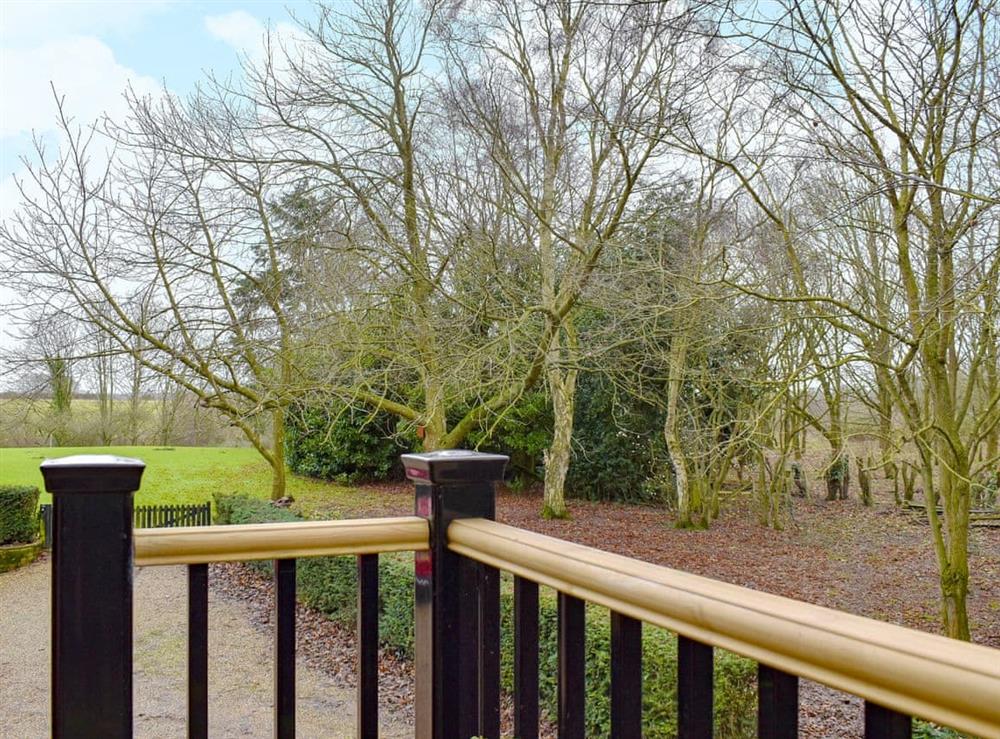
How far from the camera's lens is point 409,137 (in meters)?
7.90

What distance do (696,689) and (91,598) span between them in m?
0.92

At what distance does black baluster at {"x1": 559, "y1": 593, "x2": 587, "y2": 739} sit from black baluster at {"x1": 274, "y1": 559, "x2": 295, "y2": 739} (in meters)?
0.53

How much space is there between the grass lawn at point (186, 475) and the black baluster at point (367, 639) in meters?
9.81

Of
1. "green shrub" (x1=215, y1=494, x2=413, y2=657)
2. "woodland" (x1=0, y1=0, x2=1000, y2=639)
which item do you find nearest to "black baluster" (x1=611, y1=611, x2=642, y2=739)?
"green shrub" (x1=215, y1=494, x2=413, y2=657)

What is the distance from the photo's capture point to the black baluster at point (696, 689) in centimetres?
91

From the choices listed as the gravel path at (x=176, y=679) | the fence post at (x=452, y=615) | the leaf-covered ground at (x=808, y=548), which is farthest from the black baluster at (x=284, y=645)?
the leaf-covered ground at (x=808, y=548)

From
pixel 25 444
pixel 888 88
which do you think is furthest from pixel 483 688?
pixel 25 444

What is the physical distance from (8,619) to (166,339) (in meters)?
3.17

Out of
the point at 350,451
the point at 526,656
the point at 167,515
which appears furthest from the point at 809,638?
the point at 350,451

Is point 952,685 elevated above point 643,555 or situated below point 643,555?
above

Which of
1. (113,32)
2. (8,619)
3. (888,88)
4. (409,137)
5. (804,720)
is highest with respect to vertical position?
(113,32)

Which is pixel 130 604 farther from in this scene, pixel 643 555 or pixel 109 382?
pixel 109 382

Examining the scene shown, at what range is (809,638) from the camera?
0.75 meters

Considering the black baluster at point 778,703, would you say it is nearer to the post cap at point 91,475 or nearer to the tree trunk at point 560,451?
the post cap at point 91,475
